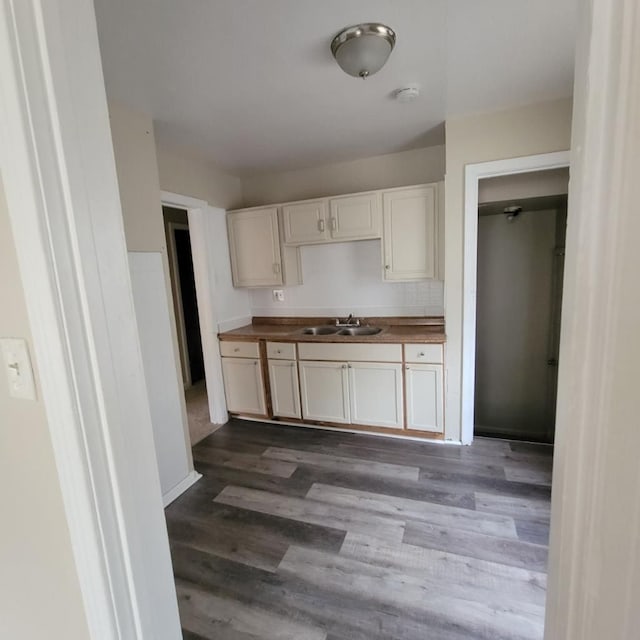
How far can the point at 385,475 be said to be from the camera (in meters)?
2.42

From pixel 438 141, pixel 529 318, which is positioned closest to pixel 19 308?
pixel 438 141

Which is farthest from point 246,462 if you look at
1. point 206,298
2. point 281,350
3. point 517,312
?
point 517,312

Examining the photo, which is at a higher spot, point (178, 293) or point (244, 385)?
point (178, 293)

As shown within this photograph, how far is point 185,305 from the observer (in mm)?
4711

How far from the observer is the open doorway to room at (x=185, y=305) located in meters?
4.32

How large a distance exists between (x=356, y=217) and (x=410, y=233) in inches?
18.9

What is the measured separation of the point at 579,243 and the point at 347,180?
10.2ft

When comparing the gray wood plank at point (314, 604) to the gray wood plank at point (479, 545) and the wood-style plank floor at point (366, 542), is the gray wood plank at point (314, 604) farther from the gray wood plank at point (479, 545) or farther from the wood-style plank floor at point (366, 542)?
the gray wood plank at point (479, 545)

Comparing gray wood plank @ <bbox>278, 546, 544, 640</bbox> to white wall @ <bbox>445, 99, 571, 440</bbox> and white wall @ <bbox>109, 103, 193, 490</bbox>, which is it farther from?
white wall @ <bbox>445, 99, 571, 440</bbox>

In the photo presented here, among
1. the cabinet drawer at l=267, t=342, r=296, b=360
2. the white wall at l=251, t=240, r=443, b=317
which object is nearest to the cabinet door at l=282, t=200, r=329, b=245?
the white wall at l=251, t=240, r=443, b=317

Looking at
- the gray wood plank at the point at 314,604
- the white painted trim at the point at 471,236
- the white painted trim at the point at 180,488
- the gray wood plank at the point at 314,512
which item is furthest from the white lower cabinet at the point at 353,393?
the gray wood plank at the point at 314,604

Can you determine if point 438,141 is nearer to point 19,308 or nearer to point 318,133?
point 318,133

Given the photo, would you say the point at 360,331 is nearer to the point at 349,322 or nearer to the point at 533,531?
the point at 349,322

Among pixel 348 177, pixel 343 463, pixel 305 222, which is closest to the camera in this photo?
pixel 343 463
